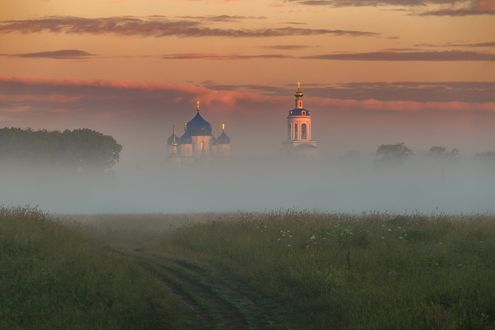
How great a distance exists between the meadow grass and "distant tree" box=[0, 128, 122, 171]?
90638 mm

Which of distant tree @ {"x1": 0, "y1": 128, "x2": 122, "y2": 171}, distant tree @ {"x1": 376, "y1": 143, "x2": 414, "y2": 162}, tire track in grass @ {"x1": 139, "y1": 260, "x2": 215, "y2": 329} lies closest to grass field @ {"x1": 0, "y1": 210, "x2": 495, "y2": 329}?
tire track in grass @ {"x1": 139, "y1": 260, "x2": 215, "y2": 329}

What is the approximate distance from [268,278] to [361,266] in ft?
8.70

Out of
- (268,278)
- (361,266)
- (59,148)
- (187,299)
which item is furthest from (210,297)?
(59,148)

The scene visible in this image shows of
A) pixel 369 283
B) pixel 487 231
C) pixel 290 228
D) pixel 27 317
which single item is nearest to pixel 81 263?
pixel 27 317

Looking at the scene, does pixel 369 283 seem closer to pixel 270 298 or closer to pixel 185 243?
pixel 270 298

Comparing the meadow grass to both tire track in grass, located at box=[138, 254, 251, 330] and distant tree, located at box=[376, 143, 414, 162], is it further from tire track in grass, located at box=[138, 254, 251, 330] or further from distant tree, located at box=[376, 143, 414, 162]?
distant tree, located at box=[376, 143, 414, 162]

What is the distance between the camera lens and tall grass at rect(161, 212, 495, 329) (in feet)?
54.8

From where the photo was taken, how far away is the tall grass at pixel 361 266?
54.8 ft

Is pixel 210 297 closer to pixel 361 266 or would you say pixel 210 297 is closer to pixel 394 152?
pixel 361 266

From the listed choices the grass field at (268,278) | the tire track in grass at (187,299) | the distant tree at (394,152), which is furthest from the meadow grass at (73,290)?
the distant tree at (394,152)

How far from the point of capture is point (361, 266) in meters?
22.1

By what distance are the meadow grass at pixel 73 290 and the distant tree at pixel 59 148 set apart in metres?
90.6

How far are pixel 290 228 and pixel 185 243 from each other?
474 centimetres

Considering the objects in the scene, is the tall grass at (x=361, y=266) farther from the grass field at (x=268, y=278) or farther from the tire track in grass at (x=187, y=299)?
the tire track in grass at (x=187, y=299)
